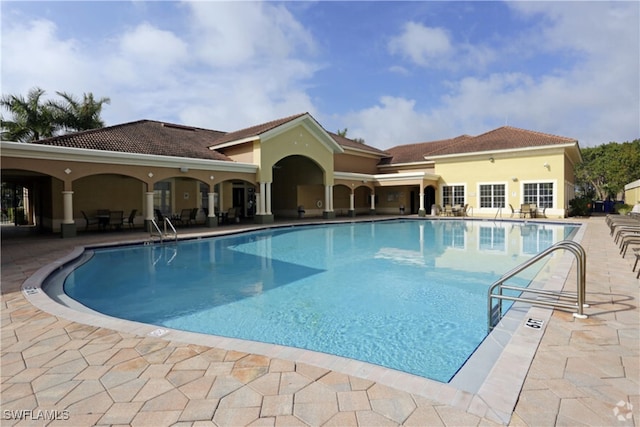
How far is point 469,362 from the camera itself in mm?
3395

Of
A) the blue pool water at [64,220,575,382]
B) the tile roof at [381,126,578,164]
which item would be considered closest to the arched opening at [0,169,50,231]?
the blue pool water at [64,220,575,382]

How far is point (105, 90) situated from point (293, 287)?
92.8ft

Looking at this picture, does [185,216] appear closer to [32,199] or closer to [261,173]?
[261,173]

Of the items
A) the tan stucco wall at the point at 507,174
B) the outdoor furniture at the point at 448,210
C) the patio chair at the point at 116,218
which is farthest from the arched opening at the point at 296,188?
the patio chair at the point at 116,218

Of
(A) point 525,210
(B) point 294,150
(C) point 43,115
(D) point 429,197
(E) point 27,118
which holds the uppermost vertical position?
(C) point 43,115

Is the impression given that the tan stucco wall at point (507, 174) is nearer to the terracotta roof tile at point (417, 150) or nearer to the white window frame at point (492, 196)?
the white window frame at point (492, 196)

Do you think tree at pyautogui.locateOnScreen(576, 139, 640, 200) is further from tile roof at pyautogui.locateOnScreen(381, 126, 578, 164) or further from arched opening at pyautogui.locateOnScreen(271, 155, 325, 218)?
arched opening at pyautogui.locateOnScreen(271, 155, 325, 218)

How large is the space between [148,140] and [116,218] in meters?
4.70

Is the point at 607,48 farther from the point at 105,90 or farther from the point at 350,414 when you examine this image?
the point at 105,90

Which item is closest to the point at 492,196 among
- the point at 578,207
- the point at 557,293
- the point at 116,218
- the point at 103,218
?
the point at 578,207

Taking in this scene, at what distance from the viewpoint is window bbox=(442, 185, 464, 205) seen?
2734 centimetres

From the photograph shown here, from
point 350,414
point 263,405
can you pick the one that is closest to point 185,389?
point 263,405

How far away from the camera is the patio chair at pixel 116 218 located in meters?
17.0

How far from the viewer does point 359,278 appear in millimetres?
8258
